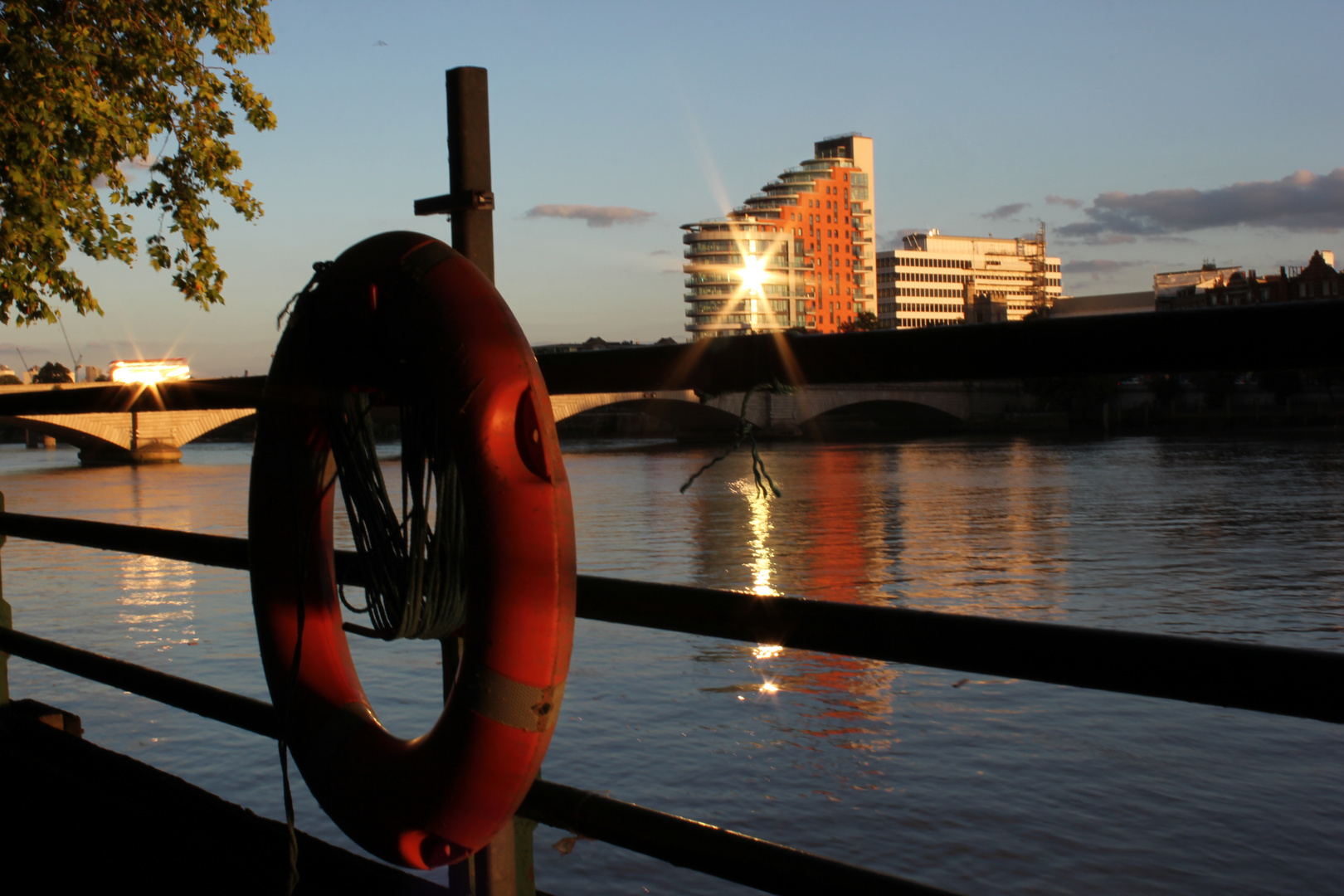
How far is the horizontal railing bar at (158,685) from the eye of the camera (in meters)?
1.56

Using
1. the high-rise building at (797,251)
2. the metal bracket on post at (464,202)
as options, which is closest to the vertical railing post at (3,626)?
the metal bracket on post at (464,202)

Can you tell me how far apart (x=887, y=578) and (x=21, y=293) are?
6.26 metres

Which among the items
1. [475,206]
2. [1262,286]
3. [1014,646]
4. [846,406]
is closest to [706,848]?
[1014,646]

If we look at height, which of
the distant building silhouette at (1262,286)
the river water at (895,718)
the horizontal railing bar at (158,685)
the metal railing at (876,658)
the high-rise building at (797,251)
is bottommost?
the river water at (895,718)

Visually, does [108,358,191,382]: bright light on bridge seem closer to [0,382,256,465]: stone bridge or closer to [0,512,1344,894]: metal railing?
[0,382,256,465]: stone bridge

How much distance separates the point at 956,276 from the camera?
121 meters

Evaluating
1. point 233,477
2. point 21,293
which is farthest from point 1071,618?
point 233,477

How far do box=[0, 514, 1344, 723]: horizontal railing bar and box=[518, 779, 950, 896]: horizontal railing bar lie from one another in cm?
17

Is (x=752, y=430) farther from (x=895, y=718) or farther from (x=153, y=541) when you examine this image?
(x=895, y=718)

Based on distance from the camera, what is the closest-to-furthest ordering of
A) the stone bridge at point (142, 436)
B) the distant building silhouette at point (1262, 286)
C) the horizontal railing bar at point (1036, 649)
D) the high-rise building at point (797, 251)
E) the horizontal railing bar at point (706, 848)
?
the horizontal railing bar at point (1036, 649) → the horizontal railing bar at point (706, 848) → the stone bridge at point (142, 436) → the distant building silhouette at point (1262, 286) → the high-rise building at point (797, 251)

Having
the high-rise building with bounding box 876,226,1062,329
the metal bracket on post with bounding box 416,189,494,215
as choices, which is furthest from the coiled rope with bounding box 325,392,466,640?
the high-rise building with bounding box 876,226,1062,329

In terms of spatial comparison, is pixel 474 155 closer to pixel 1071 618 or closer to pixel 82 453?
pixel 1071 618

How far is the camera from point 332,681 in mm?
1233

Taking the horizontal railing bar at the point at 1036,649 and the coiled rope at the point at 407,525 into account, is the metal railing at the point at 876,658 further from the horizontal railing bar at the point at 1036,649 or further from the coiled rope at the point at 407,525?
the coiled rope at the point at 407,525
